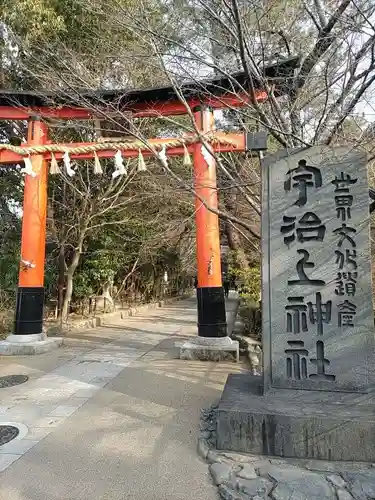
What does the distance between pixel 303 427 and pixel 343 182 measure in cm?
263

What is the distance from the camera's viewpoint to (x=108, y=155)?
330 inches

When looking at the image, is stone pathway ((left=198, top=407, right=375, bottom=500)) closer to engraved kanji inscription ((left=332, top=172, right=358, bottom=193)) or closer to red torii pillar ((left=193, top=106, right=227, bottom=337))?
engraved kanji inscription ((left=332, top=172, right=358, bottom=193))

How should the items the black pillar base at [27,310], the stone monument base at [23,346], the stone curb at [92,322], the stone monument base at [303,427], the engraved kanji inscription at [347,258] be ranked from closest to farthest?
the stone monument base at [303,427] → the engraved kanji inscription at [347,258] → the stone monument base at [23,346] → the black pillar base at [27,310] → the stone curb at [92,322]

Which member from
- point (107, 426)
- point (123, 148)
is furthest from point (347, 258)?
point (123, 148)

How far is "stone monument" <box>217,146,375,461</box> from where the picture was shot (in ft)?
12.1

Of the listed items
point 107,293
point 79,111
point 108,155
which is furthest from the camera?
point 107,293

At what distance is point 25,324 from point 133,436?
5509 millimetres

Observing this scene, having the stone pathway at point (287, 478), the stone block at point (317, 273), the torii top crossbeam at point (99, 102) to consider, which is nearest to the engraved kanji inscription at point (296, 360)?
the stone block at point (317, 273)

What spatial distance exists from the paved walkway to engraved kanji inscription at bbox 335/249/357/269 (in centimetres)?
246

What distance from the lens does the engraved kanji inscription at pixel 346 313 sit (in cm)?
398

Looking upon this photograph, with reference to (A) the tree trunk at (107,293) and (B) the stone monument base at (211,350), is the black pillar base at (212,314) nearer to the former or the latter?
(B) the stone monument base at (211,350)

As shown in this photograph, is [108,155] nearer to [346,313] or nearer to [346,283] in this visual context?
[346,283]

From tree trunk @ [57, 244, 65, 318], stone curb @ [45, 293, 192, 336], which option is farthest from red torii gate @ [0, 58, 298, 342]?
tree trunk @ [57, 244, 65, 318]

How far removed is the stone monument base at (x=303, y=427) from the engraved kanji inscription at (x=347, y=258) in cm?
→ 134
